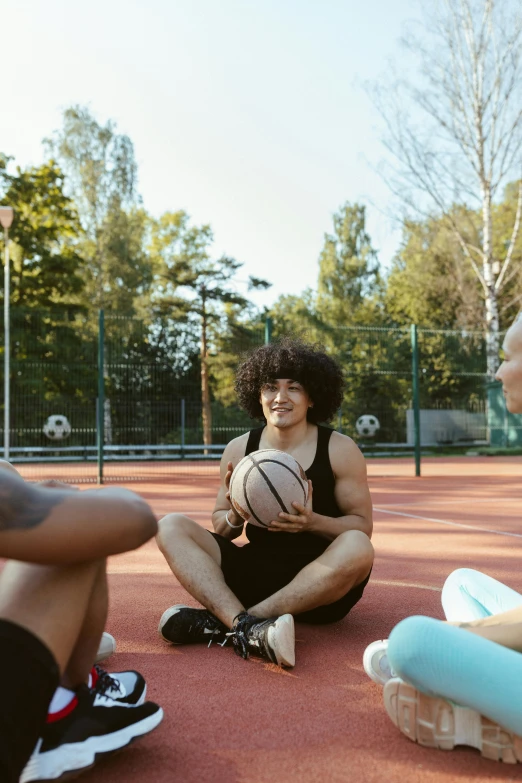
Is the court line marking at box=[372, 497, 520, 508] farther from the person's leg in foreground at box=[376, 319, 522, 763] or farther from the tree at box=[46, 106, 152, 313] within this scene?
the tree at box=[46, 106, 152, 313]

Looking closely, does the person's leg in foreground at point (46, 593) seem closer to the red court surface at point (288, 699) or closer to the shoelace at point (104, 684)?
the shoelace at point (104, 684)

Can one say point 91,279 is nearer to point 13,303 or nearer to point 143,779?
point 13,303

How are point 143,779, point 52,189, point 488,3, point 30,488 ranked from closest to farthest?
point 30,488, point 143,779, point 488,3, point 52,189

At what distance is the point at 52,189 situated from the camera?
2602cm

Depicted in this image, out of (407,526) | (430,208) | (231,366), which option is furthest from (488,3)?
(407,526)

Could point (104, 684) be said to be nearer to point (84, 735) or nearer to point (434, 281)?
point (84, 735)

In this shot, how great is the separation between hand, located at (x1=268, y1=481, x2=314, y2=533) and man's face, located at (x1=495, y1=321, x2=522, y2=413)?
45.8 inches

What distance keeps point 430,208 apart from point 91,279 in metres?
15.6

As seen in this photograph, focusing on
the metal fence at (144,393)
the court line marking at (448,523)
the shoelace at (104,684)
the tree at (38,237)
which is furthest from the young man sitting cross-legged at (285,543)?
the tree at (38,237)

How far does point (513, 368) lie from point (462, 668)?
2.50ft

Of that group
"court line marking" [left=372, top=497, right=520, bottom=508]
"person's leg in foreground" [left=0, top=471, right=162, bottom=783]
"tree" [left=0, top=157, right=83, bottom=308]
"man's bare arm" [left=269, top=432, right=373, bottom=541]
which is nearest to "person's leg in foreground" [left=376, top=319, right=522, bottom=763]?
"person's leg in foreground" [left=0, top=471, right=162, bottom=783]

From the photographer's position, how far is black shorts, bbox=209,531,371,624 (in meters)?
3.13

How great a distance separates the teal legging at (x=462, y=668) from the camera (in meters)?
1.75

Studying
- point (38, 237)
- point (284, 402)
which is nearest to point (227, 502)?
point (284, 402)
